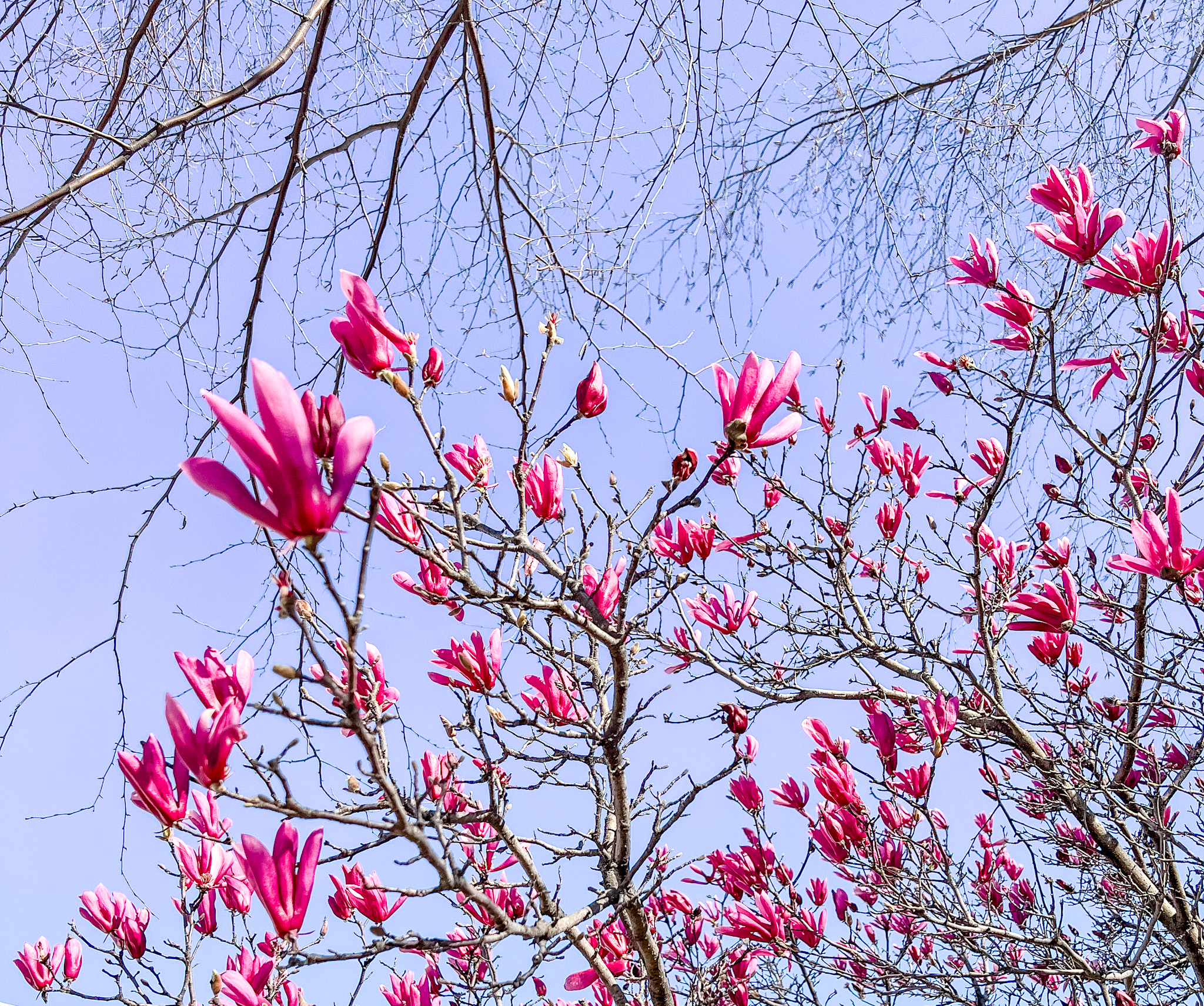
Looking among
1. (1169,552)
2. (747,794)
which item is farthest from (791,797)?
(1169,552)

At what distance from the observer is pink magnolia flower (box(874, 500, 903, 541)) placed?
2676mm

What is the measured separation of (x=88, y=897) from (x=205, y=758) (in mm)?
1761

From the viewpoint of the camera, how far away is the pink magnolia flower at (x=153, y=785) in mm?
1000

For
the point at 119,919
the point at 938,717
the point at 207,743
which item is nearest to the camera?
the point at 207,743

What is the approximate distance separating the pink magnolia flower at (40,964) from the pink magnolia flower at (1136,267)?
2907 millimetres

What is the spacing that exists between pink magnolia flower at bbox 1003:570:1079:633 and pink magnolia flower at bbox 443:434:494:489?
1020 millimetres

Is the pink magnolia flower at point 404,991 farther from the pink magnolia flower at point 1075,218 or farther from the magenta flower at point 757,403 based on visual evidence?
the pink magnolia flower at point 1075,218

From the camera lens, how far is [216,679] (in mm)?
979

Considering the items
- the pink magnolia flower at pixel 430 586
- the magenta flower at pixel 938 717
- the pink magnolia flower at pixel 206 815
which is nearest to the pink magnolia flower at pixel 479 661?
the pink magnolia flower at pixel 430 586

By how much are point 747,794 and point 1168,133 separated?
1.77 meters

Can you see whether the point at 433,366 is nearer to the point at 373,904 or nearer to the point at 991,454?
the point at 373,904

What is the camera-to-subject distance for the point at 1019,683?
2.20 m

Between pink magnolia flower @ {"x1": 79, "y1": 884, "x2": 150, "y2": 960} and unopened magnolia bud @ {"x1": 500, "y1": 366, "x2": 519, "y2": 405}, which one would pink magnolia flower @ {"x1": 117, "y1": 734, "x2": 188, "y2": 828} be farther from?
pink magnolia flower @ {"x1": 79, "y1": 884, "x2": 150, "y2": 960}

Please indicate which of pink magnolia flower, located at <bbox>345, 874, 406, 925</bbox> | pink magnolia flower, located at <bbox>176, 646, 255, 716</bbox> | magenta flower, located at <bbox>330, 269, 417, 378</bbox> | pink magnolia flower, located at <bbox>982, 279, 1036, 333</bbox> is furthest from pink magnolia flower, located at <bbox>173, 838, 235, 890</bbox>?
pink magnolia flower, located at <bbox>982, 279, 1036, 333</bbox>
